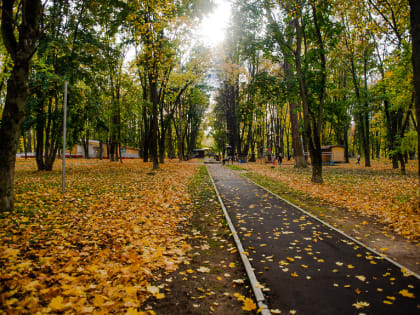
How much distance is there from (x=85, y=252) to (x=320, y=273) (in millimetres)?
3937

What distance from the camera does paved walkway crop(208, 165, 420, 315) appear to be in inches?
115

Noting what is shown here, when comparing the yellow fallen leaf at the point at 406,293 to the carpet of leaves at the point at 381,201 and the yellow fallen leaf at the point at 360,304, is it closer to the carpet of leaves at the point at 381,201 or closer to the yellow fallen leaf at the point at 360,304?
the yellow fallen leaf at the point at 360,304

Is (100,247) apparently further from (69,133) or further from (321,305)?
(69,133)

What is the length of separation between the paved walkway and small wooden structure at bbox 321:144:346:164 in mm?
27536

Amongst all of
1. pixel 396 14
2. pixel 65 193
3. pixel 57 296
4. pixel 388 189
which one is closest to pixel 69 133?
pixel 65 193

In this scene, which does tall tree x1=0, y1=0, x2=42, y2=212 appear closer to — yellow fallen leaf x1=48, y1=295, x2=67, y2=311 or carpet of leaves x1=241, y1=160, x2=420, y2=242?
yellow fallen leaf x1=48, y1=295, x2=67, y2=311

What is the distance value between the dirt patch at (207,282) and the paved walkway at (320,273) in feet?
1.11

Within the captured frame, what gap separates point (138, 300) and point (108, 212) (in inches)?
168

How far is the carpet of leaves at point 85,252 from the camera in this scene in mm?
2924

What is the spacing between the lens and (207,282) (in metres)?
3.53

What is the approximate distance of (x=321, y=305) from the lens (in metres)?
2.91

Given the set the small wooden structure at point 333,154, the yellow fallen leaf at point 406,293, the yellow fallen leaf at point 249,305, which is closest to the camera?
the yellow fallen leaf at point 249,305

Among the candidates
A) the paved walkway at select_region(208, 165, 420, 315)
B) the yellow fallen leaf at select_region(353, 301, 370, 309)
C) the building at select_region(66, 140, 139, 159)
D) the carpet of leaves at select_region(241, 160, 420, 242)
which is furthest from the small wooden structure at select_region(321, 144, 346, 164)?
the building at select_region(66, 140, 139, 159)

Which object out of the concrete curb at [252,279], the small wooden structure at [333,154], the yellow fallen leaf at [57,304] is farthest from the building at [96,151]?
the yellow fallen leaf at [57,304]
